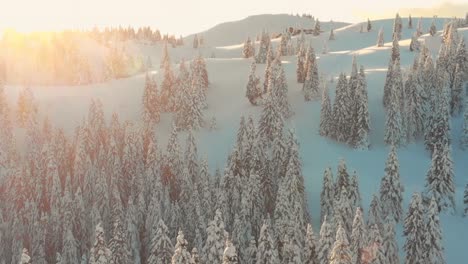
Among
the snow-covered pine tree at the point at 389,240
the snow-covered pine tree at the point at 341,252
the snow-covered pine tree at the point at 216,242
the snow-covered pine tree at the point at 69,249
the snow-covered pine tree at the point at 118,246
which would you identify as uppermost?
the snow-covered pine tree at the point at 341,252

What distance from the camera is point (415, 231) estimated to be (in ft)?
181

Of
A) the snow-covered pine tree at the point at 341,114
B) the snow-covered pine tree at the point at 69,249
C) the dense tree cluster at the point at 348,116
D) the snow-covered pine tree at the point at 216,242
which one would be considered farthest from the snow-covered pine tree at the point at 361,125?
the snow-covered pine tree at the point at 69,249

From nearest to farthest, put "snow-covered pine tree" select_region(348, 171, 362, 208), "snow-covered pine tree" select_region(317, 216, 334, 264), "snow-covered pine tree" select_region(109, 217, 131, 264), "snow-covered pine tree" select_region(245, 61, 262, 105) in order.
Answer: "snow-covered pine tree" select_region(317, 216, 334, 264) → "snow-covered pine tree" select_region(109, 217, 131, 264) → "snow-covered pine tree" select_region(348, 171, 362, 208) → "snow-covered pine tree" select_region(245, 61, 262, 105)

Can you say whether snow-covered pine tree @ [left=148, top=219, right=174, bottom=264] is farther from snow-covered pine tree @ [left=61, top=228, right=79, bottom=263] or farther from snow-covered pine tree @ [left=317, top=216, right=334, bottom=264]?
snow-covered pine tree @ [left=61, top=228, right=79, bottom=263]

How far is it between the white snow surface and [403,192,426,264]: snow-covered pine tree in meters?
8.82

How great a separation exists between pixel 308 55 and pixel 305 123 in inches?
844

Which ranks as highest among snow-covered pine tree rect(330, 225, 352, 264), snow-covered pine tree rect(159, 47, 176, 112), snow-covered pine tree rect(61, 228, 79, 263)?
snow-covered pine tree rect(159, 47, 176, 112)

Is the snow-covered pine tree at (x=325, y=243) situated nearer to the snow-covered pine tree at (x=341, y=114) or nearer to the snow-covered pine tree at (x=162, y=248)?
the snow-covered pine tree at (x=162, y=248)

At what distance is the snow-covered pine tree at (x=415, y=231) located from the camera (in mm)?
54053

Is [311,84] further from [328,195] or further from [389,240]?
[389,240]

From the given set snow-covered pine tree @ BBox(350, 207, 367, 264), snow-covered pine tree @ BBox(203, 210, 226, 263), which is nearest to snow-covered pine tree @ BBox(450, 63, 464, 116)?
snow-covered pine tree @ BBox(350, 207, 367, 264)

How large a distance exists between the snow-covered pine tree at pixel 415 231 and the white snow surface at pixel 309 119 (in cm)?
882

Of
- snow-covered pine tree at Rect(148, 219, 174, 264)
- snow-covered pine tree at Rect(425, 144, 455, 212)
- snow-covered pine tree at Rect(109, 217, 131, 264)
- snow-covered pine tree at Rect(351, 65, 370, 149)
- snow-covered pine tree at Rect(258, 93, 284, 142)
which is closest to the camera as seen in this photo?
snow-covered pine tree at Rect(148, 219, 174, 264)

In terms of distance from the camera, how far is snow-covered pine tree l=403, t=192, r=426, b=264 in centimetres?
5405
